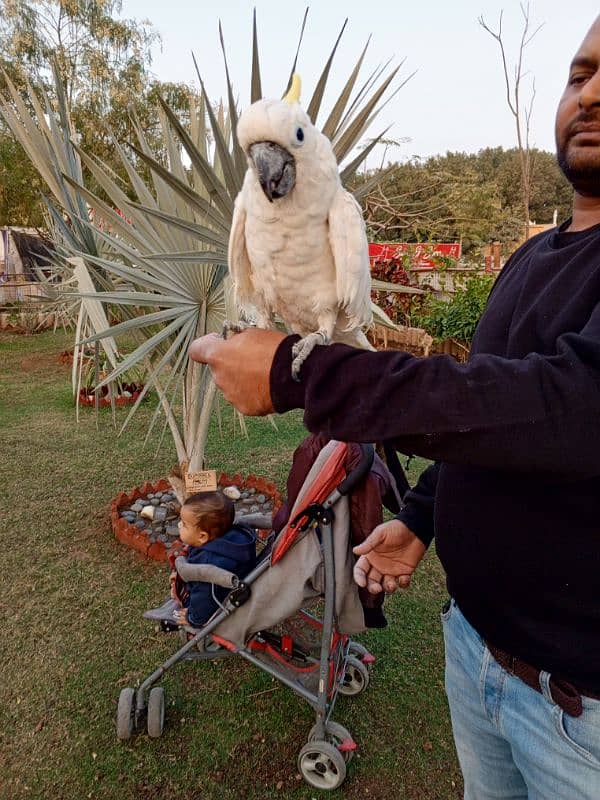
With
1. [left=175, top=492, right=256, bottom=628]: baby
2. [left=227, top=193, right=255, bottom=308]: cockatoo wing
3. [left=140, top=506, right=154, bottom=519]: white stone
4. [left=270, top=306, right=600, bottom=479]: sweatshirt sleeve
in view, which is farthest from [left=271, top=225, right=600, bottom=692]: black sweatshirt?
[left=140, top=506, right=154, bottom=519]: white stone

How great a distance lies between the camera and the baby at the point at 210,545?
6.86 ft

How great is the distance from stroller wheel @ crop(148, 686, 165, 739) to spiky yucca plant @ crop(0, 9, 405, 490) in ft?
4.15

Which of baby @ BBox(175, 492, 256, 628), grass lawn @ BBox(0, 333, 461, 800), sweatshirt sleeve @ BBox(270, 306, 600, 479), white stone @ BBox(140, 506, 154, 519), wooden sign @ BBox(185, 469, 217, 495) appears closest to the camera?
sweatshirt sleeve @ BBox(270, 306, 600, 479)

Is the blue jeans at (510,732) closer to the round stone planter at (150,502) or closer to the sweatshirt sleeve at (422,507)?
the sweatshirt sleeve at (422,507)

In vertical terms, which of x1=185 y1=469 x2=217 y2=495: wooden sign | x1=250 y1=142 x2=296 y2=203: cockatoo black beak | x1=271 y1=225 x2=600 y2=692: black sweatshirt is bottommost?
x1=185 y1=469 x2=217 y2=495: wooden sign

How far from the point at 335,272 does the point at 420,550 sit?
0.89m

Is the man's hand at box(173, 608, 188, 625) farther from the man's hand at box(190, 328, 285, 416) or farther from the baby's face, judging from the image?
the man's hand at box(190, 328, 285, 416)

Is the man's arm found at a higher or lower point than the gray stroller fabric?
higher

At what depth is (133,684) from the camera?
7.85 feet

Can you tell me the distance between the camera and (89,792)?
75.5 inches

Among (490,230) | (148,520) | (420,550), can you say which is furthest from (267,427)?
(490,230)

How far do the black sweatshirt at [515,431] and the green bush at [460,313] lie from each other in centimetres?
576

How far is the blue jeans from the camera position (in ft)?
2.97

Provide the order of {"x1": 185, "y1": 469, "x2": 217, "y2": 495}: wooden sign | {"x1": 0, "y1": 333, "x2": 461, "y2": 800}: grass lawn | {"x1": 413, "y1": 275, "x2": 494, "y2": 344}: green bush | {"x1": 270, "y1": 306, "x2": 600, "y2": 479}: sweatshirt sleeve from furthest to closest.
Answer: {"x1": 413, "y1": 275, "x2": 494, "y2": 344}: green bush < {"x1": 185, "y1": 469, "x2": 217, "y2": 495}: wooden sign < {"x1": 0, "y1": 333, "x2": 461, "y2": 800}: grass lawn < {"x1": 270, "y1": 306, "x2": 600, "y2": 479}: sweatshirt sleeve
